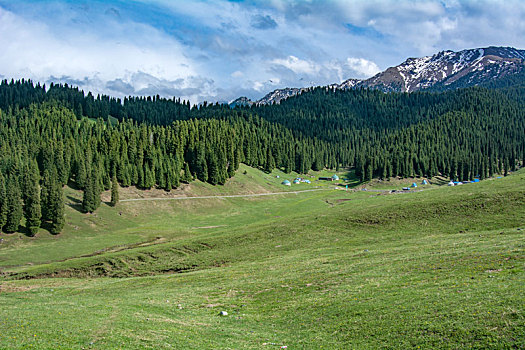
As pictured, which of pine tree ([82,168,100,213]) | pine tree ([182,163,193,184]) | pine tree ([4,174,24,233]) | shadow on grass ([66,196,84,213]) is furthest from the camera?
pine tree ([182,163,193,184])

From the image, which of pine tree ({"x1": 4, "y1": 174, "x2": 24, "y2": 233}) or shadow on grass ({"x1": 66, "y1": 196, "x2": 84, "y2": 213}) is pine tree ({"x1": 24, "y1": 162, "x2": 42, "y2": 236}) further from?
shadow on grass ({"x1": 66, "y1": 196, "x2": 84, "y2": 213})

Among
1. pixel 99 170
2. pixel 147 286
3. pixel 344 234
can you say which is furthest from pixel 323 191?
pixel 147 286

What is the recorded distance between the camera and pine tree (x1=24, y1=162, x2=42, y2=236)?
282ft

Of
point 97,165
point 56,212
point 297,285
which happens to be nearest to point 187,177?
point 97,165

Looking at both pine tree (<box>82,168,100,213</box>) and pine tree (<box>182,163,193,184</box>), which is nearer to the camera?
pine tree (<box>82,168,100,213</box>)

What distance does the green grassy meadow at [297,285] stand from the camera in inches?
854

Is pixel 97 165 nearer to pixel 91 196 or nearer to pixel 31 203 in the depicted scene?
pixel 91 196

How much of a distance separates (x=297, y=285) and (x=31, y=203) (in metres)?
76.2

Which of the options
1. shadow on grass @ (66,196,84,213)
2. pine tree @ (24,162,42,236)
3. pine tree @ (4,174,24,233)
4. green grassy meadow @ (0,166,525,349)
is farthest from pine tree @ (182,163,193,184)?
pine tree @ (4,174,24,233)

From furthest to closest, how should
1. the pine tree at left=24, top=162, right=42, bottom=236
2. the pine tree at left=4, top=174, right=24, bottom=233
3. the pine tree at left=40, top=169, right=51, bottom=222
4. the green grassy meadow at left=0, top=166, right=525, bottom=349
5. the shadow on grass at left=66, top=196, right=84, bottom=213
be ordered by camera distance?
the shadow on grass at left=66, top=196, right=84, bottom=213, the pine tree at left=40, top=169, right=51, bottom=222, the pine tree at left=24, top=162, right=42, bottom=236, the pine tree at left=4, top=174, right=24, bottom=233, the green grassy meadow at left=0, top=166, right=525, bottom=349

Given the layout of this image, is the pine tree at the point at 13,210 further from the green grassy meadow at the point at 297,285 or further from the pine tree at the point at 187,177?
the pine tree at the point at 187,177

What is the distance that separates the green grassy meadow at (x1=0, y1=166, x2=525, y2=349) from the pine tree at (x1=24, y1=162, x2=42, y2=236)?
2947 millimetres

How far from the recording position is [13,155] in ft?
449

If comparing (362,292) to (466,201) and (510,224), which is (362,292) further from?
(466,201)
